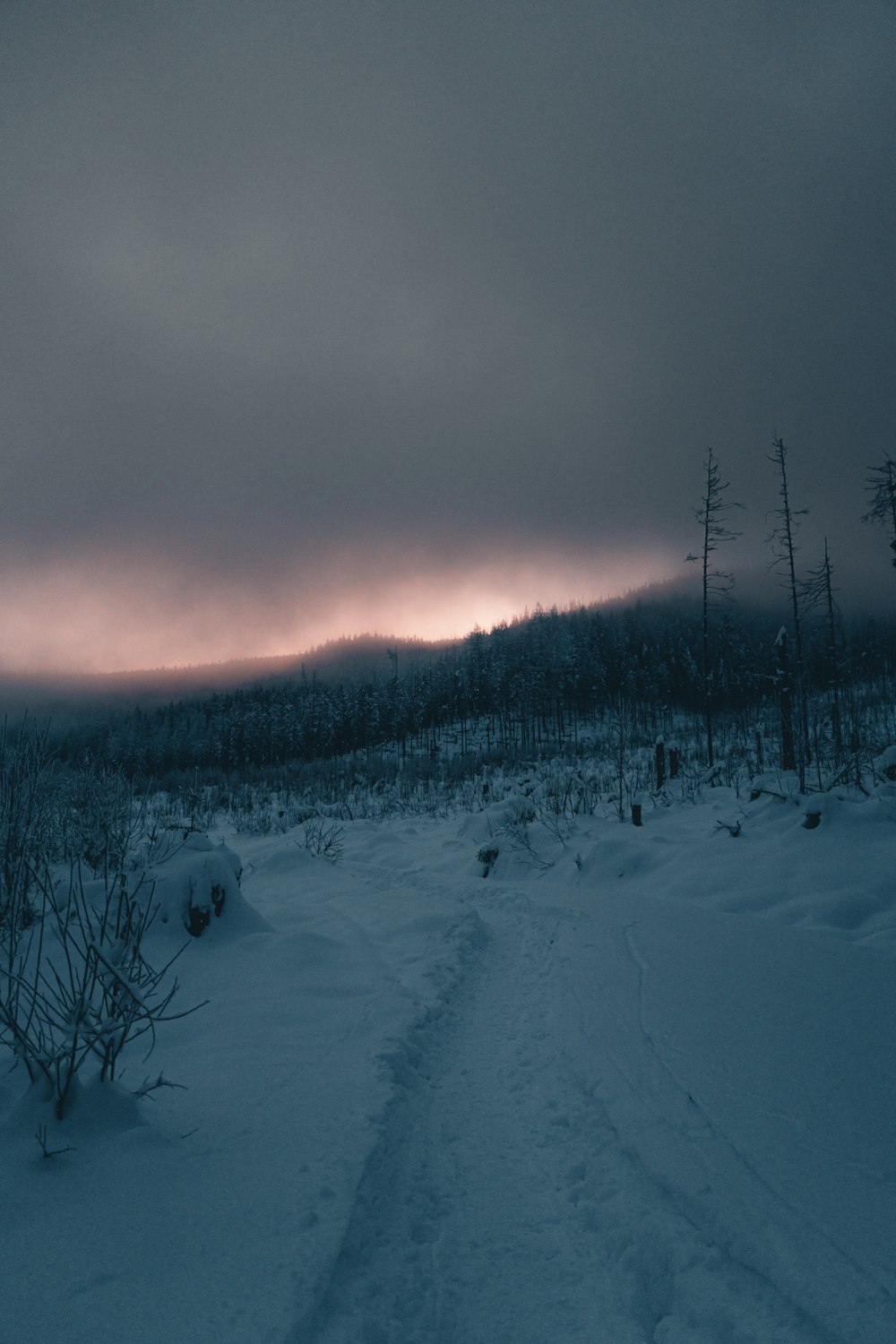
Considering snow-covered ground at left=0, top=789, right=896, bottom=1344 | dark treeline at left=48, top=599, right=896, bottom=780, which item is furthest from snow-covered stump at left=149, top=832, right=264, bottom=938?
dark treeline at left=48, top=599, right=896, bottom=780

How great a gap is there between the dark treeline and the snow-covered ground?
52.0 meters

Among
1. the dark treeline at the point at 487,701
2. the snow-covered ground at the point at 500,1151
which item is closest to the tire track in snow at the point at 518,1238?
the snow-covered ground at the point at 500,1151

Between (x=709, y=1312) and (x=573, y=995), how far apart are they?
2789 millimetres

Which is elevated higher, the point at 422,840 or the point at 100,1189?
the point at 100,1189

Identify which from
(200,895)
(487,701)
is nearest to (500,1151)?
(200,895)

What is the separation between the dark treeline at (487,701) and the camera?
2608 inches

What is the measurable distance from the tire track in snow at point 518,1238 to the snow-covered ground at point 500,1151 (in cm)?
1

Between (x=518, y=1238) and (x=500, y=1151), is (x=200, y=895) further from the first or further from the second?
(x=518, y=1238)

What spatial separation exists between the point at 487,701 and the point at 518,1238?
235 feet

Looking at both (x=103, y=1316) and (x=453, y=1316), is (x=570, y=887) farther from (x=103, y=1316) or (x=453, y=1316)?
(x=103, y=1316)

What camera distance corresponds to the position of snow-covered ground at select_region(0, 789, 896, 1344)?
189 cm

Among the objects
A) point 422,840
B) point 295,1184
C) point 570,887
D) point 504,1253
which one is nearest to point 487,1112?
point 504,1253

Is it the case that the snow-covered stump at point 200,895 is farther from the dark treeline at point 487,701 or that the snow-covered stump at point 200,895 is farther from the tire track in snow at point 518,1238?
the dark treeline at point 487,701

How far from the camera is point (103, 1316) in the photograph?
169 centimetres
